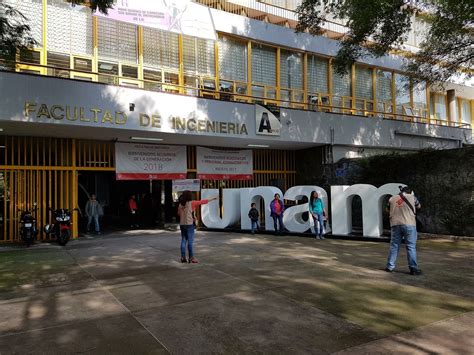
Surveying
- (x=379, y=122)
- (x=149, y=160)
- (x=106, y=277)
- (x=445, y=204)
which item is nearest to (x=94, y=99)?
(x=149, y=160)

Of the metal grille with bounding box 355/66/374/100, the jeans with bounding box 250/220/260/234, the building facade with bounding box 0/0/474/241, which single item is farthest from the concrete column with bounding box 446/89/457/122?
the jeans with bounding box 250/220/260/234

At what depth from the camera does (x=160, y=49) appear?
14.4 metres

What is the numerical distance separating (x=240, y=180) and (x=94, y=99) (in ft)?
25.7

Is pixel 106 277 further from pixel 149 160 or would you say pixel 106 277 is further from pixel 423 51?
pixel 423 51

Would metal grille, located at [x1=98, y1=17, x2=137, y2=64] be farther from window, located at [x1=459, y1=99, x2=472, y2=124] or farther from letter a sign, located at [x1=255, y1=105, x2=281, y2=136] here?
window, located at [x1=459, y1=99, x2=472, y2=124]

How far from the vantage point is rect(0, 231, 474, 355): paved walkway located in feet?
13.3

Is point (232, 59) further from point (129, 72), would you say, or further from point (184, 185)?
point (184, 185)

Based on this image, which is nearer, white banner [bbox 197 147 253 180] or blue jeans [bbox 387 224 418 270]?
blue jeans [bbox 387 224 418 270]

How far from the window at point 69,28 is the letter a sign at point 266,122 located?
6381mm

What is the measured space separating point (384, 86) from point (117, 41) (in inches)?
542

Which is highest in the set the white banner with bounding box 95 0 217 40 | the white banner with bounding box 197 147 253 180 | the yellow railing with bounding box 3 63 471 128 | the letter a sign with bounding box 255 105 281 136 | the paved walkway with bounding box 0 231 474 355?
the white banner with bounding box 95 0 217 40

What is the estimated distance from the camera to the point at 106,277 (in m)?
7.11

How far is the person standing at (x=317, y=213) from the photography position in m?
12.3

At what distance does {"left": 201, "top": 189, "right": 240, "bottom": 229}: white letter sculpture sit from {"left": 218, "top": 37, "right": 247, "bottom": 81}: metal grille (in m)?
4.67
